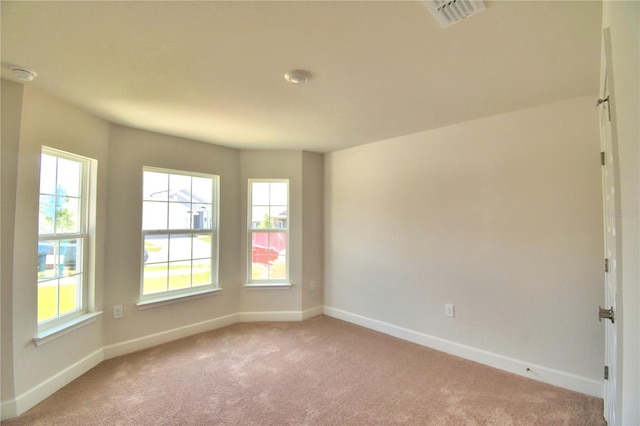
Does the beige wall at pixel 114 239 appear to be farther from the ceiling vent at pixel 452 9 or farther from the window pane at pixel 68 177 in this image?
the ceiling vent at pixel 452 9

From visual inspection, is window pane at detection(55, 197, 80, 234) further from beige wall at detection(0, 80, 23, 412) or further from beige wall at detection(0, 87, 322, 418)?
beige wall at detection(0, 80, 23, 412)

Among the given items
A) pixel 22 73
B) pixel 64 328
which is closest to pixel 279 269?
pixel 64 328

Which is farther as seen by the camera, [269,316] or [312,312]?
[312,312]

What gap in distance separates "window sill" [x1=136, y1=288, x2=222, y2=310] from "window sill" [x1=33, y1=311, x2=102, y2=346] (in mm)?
405

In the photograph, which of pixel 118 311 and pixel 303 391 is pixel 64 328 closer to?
pixel 118 311

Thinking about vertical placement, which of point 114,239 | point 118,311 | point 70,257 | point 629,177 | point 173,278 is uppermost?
point 629,177

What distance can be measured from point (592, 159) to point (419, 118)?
→ 136 centimetres

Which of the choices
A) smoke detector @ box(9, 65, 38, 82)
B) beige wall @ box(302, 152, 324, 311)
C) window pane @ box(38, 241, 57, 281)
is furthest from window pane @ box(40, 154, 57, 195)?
beige wall @ box(302, 152, 324, 311)

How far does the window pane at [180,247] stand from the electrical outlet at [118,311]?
0.67 meters

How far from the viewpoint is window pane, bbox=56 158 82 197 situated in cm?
254

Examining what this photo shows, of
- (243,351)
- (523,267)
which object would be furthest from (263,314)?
(523,267)

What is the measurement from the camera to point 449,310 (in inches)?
120

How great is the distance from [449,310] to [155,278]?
124 inches

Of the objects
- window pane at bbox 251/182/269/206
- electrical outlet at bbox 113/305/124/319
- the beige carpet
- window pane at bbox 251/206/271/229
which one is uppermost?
window pane at bbox 251/182/269/206
